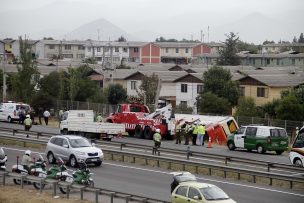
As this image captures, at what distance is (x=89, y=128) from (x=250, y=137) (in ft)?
35.8

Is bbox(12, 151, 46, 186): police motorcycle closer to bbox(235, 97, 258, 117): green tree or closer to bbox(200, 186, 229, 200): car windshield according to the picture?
bbox(200, 186, 229, 200): car windshield

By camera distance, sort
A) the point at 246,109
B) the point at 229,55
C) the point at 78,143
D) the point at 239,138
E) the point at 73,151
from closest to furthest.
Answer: the point at 73,151
the point at 78,143
the point at 239,138
the point at 246,109
the point at 229,55

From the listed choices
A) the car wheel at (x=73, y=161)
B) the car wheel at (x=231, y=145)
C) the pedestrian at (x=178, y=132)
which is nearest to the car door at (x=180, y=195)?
the car wheel at (x=73, y=161)

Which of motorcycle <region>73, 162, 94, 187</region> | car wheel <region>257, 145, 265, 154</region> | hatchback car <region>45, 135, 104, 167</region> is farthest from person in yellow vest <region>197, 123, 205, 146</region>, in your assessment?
motorcycle <region>73, 162, 94, 187</region>

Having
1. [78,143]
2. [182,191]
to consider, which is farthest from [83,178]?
Result: [78,143]

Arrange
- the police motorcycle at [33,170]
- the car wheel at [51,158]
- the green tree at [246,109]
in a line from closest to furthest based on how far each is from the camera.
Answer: the police motorcycle at [33,170] < the car wheel at [51,158] < the green tree at [246,109]

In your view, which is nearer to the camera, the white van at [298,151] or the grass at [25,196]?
the grass at [25,196]

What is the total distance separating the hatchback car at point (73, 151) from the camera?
29.1 meters

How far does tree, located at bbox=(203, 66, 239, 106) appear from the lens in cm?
6262

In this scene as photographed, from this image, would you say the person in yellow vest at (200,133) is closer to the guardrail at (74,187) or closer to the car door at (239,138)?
the car door at (239,138)

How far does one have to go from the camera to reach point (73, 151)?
29297mm

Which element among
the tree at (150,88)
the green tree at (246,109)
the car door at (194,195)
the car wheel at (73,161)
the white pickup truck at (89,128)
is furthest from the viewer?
the tree at (150,88)

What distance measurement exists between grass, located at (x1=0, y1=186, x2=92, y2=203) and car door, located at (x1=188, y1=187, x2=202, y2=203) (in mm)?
5083

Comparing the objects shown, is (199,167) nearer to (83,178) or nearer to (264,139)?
(83,178)
